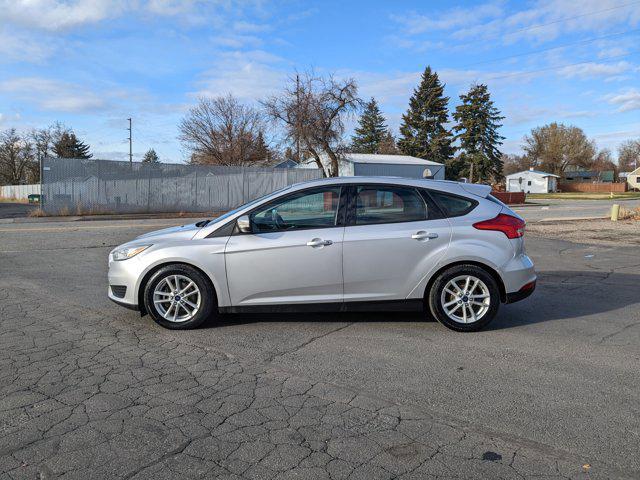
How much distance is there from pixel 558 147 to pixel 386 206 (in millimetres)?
94902

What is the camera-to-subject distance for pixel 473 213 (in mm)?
5559

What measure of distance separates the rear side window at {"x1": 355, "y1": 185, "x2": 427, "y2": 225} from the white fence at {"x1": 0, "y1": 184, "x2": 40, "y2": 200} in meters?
56.7

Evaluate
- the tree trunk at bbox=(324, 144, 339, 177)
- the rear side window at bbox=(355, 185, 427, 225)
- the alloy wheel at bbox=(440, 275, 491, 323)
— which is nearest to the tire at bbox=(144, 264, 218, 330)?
the rear side window at bbox=(355, 185, 427, 225)

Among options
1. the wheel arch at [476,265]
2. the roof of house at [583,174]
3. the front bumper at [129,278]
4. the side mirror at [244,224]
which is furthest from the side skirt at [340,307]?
the roof of house at [583,174]

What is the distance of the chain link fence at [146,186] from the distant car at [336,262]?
22.5 m

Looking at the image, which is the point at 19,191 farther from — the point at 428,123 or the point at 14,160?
the point at 428,123

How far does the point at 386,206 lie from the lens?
218 inches

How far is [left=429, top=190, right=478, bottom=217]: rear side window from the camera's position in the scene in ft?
18.3


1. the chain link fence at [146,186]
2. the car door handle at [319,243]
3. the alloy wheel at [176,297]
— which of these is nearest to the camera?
the car door handle at [319,243]

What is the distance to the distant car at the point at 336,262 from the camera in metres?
5.37

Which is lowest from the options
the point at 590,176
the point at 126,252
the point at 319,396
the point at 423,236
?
the point at 319,396

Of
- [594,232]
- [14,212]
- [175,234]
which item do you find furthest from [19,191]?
[175,234]

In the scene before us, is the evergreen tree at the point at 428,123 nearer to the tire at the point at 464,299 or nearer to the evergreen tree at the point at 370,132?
the evergreen tree at the point at 370,132

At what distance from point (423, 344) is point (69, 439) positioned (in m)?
3.18
